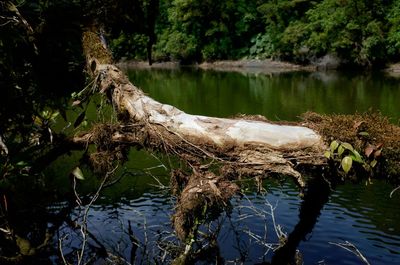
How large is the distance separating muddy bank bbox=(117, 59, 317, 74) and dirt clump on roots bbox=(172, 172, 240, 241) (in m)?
43.9

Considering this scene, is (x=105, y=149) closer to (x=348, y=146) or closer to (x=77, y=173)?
(x=77, y=173)

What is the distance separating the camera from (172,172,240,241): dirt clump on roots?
4004mm

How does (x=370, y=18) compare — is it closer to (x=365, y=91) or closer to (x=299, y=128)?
(x=365, y=91)

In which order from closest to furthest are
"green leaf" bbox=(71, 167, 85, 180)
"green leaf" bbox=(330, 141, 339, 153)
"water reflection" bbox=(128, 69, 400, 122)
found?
"green leaf" bbox=(330, 141, 339, 153) → "green leaf" bbox=(71, 167, 85, 180) → "water reflection" bbox=(128, 69, 400, 122)

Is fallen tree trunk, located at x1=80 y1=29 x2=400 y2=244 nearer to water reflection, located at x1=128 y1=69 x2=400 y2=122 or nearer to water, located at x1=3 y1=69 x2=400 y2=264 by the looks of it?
water, located at x1=3 y1=69 x2=400 y2=264

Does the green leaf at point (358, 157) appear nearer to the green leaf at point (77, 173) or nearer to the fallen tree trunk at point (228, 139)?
the fallen tree trunk at point (228, 139)

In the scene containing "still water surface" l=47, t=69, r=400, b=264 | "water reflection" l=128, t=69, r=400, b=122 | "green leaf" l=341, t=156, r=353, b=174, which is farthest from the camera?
"water reflection" l=128, t=69, r=400, b=122

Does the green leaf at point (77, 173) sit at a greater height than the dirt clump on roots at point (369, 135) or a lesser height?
lesser

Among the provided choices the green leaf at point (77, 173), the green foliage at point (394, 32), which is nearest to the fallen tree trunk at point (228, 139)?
the green leaf at point (77, 173)

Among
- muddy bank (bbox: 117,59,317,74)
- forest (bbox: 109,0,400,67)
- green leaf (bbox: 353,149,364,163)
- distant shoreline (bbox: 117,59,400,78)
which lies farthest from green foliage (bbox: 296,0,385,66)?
green leaf (bbox: 353,149,364,163)

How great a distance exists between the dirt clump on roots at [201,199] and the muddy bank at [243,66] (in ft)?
144

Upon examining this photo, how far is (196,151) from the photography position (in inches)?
169

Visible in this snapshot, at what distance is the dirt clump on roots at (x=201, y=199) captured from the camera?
400 cm

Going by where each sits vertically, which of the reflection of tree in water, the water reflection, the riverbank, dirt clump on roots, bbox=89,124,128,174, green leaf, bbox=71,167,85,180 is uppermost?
dirt clump on roots, bbox=89,124,128,174
